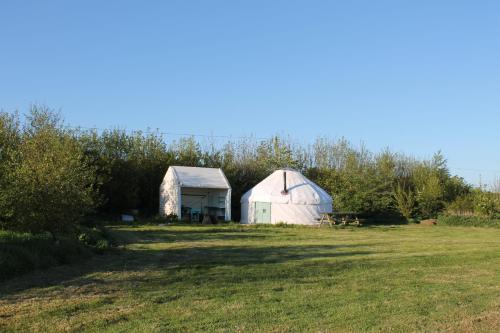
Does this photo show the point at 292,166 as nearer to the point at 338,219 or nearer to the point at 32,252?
the point at 338,219

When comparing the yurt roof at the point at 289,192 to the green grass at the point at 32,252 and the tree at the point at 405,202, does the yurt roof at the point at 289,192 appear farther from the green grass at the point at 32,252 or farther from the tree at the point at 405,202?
the green grass at the point at 32,252

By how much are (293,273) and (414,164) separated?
35107 millimetres

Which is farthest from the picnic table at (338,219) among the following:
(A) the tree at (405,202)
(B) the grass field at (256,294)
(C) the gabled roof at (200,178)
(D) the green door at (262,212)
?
(B) the grass field at (256,294)

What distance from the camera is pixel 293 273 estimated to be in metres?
10.0

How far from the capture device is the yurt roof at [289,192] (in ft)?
107

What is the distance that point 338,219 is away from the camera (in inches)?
1278

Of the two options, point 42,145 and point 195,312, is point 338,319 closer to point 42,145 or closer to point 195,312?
point 195,312

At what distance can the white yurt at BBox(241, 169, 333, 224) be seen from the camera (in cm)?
3250

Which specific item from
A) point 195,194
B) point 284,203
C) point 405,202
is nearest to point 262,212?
point 284,203

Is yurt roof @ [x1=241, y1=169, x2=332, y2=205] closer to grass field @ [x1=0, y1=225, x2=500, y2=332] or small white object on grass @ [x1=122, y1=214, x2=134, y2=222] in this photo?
small white object on grass @ [x1=122, y1=214, x2=134, y2=222]

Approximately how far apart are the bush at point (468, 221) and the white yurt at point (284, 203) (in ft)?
24.2

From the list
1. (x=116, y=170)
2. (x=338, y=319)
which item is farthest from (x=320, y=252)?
(x=116, y=170)

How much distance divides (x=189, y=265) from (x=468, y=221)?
1036 inches

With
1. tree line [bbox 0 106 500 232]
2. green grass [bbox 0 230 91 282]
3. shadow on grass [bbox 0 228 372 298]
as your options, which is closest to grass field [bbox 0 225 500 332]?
shadow on grass [bbox 0 228 372 298]
